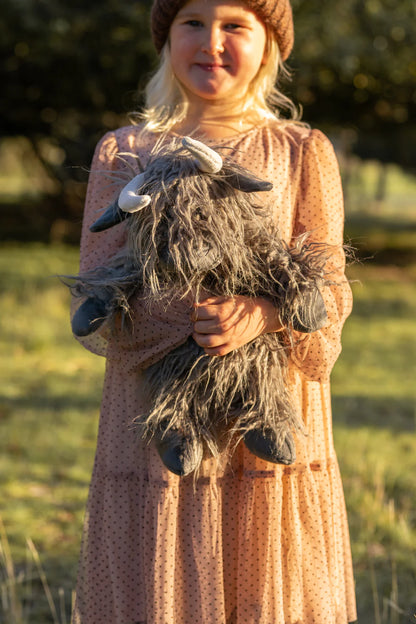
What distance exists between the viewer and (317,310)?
1.63m

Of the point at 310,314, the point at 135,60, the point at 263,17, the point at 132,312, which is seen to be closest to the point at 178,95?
the point at 263,17

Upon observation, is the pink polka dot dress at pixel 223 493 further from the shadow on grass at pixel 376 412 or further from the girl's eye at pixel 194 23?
the shadow on grass at pixel 376 412

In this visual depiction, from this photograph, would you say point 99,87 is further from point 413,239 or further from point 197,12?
point 413,239

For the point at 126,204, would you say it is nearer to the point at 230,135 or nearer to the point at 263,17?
the point at 230,135

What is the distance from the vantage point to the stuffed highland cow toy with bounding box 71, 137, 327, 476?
154 cm

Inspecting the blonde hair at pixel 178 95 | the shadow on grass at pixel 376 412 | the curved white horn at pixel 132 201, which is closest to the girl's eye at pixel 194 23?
the blonde hair at pixel 178 95

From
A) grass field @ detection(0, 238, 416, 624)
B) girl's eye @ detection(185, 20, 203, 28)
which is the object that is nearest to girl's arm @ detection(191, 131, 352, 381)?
grass field @ detection(0, 238, 416, 624)

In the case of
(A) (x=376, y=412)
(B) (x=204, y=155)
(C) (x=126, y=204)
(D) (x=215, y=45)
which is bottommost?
(C) (x=126, y=204)

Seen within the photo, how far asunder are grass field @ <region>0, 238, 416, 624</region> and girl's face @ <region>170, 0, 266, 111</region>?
26.9 inches

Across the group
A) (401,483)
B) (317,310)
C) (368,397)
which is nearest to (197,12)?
(317,310)

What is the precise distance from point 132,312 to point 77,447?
118 inches

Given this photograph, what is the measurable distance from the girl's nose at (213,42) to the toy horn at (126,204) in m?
0.47

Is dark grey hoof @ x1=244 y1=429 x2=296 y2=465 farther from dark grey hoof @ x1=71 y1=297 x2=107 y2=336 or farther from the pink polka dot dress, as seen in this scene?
dark grey hoof @ x1=71 y1=297 x2=107 y2=336

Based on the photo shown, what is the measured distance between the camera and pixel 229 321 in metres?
1.62
